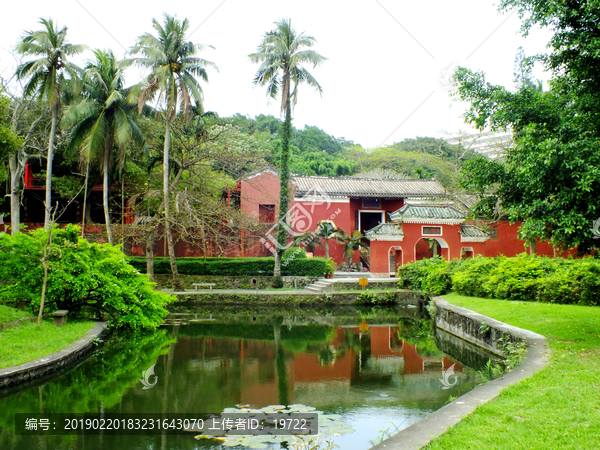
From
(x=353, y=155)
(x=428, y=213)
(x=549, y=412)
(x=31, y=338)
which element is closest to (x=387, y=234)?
(x=428, y=213)

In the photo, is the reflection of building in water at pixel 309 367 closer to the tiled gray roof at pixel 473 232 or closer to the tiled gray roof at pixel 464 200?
the tiled gray roof at pixel 473 232

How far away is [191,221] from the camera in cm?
1705

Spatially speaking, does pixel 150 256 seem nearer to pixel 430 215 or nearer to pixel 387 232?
pixel 387 232

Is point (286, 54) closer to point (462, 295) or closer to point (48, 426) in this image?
point (462, 295)

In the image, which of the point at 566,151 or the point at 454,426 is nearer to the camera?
the point at 454,426

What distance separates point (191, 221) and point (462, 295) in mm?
9602

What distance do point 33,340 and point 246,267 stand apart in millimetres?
11980

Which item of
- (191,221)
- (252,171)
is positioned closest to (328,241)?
(252,171)

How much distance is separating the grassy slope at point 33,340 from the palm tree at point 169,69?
8069mm

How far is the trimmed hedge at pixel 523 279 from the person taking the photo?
35.5 feet

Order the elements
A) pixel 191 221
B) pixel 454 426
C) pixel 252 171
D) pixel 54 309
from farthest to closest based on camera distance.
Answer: pixel 252 171, pixel 191 221, pixel 54 309, pixel 454 426

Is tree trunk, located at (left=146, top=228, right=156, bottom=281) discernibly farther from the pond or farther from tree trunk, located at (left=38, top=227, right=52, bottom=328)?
tree trunk, located at (left=38, top=227, right=52, bottom=328)

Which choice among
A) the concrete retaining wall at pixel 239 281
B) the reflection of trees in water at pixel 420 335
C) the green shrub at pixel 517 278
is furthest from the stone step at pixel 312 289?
the green shrub at pixel 517 278

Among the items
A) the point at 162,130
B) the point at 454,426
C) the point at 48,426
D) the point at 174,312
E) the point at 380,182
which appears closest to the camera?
the point at 454,426
